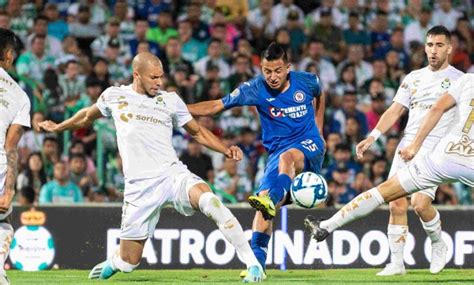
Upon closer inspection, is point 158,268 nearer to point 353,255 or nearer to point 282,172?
point 353,255

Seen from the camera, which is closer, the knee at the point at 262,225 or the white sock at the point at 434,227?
the knee at the point at 262,225

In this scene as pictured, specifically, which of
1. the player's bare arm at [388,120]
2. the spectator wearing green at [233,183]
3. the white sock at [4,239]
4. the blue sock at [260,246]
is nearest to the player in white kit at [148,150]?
the blue sock at [260,246]

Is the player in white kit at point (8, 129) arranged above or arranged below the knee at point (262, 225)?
above

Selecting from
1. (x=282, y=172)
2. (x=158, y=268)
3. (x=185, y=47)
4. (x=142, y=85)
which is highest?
(x=185, y=47)

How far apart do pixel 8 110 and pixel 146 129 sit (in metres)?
1.55

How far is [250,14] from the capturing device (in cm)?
2075

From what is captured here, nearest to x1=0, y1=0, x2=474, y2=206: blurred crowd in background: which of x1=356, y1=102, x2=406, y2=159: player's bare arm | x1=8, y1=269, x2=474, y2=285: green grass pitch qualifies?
x1=8, y1=269, x2=474, y2=285: green grass pitch

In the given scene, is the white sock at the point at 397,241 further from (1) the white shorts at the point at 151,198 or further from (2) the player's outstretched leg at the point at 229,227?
(1) the white shorts at the point at 151,198

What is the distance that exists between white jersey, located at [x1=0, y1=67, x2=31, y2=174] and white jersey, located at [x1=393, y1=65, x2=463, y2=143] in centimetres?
433

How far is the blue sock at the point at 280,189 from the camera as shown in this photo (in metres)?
11.6

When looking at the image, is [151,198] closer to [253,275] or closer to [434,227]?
[253,275]

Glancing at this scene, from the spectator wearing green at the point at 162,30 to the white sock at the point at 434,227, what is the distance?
7.63 metres

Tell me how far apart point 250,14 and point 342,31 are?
1.57 metres

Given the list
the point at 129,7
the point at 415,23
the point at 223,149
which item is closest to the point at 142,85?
the point at 223,149
